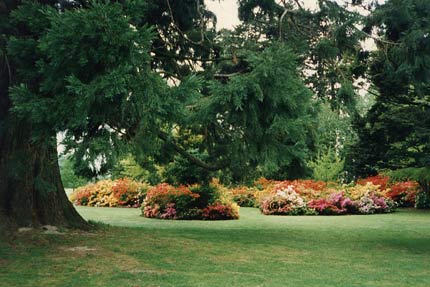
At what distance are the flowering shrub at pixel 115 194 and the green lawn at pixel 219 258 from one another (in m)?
9.39

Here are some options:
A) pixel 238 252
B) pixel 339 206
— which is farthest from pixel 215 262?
pixel 339 206

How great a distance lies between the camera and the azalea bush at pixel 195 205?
15414 mm

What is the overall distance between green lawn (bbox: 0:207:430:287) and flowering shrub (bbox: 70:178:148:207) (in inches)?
370

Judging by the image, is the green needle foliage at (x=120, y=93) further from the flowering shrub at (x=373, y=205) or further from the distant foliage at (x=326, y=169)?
the distant foliage at (x=326, y=169)

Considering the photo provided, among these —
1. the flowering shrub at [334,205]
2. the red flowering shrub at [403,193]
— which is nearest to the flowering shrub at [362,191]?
the flowering shrub at [334,205]

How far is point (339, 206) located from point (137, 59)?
46.5 ft

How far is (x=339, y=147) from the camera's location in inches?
1305

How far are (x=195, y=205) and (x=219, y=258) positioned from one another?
304 inches

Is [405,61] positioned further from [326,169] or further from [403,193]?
[326,169]

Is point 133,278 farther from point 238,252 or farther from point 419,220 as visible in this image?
point 419,220

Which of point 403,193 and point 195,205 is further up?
point 403,193

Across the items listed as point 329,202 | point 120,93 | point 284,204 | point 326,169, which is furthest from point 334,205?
point 120,93

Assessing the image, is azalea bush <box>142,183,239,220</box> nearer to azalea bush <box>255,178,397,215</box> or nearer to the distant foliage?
azalea bush <box>255,178,397,215</box>

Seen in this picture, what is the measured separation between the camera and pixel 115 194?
21516 mm
